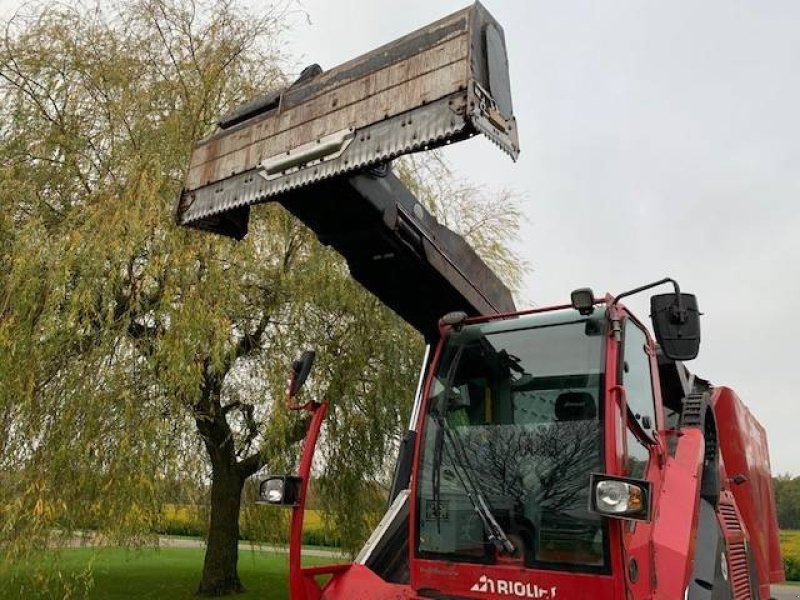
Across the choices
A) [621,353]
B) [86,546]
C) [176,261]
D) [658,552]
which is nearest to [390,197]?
[621,353]

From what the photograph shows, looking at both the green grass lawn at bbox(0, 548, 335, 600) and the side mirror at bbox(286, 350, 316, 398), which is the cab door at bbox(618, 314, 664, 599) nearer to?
the side mirror at bbox(286, 350, 316, 398)

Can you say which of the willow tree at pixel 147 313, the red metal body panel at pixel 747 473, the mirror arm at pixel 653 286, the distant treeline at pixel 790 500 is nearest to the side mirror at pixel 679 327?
the mirror arm at pixel 653 286

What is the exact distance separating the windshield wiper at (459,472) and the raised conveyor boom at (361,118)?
3.46 feet

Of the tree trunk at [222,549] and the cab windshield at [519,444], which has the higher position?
the cab windshield at [519,444]

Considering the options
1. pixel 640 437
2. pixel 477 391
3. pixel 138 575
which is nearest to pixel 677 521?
pixel 640 437

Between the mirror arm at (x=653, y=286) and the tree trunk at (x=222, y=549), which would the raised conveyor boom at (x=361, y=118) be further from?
the tree trunk at (x=222, y=549)

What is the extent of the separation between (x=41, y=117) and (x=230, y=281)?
2.78 meters

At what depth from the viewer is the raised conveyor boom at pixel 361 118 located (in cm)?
262

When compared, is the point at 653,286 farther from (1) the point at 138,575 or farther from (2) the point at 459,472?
(1) the point at 138,575

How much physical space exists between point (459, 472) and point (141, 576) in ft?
32.3

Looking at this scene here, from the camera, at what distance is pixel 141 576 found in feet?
36.6

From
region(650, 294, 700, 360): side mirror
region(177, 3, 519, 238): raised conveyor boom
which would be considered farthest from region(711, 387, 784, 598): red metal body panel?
region(177, 3, 519, 238): raised conveyor boom

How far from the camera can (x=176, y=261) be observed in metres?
6.52

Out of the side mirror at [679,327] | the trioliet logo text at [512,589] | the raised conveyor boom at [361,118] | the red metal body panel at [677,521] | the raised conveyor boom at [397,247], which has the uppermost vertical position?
the raised conveyor boom at [361,118]
